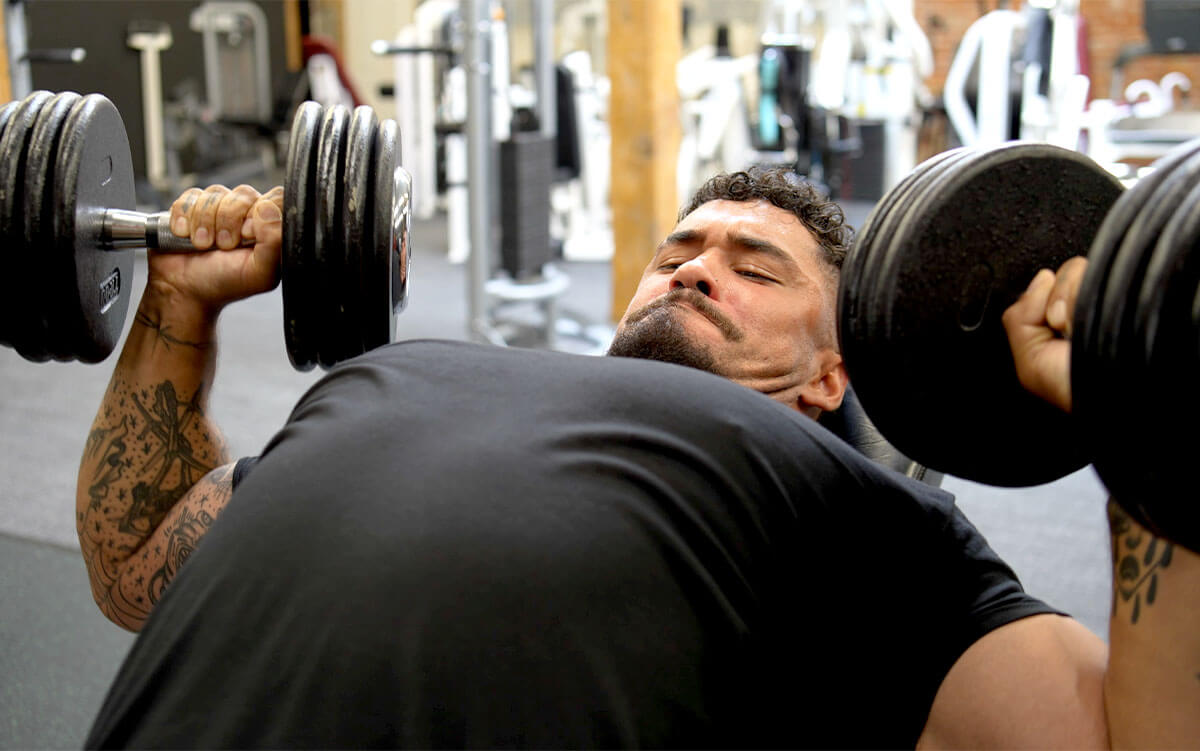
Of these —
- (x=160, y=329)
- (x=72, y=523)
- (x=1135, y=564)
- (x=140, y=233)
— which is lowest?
(x=72, y=523)

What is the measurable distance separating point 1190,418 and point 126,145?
1.17m

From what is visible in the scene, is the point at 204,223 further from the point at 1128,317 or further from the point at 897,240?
the point at 1128,317

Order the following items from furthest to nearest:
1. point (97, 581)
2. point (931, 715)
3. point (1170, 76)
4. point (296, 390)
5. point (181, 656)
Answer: point (1170, 76) → point (296, 390) → point (97, 581) → point (931, 715) → point (181, 656)

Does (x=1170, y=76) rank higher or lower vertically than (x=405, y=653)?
higher

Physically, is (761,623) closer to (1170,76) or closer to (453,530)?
(453,530)

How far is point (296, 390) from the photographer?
3.61 metres

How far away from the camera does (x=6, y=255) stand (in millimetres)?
1164

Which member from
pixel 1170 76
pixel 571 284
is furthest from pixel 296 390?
pixel 1170 76

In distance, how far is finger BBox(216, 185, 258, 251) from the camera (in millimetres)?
1247

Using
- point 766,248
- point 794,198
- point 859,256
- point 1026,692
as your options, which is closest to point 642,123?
point 794,198

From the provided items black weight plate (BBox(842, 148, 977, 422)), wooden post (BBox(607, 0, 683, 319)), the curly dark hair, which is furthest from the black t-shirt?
wooden post (BBox(607, 0, 683, 319))

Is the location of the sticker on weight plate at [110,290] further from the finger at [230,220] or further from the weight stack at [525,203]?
the weight stack at [525,203]

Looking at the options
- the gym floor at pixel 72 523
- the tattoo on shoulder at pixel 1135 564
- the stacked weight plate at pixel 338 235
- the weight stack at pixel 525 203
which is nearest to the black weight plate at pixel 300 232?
the stacked weight plate at pixel 338 235

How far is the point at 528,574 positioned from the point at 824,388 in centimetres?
65
